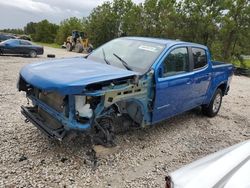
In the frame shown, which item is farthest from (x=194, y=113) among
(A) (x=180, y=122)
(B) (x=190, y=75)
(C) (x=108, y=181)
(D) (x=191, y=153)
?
(C) (x=108, y=181)

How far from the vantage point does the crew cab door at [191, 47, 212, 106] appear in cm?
639

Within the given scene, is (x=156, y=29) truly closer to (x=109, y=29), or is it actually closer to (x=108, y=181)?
(x=109, y=29)

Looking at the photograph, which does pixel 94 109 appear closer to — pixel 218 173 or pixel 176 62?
pixel 176 62

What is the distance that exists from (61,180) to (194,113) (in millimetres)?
4655

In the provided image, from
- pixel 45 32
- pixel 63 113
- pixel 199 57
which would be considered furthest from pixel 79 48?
pixel 45 32

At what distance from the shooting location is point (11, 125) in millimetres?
5664

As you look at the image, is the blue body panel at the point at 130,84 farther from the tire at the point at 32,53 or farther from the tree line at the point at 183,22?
the tree line at the point at 183,22

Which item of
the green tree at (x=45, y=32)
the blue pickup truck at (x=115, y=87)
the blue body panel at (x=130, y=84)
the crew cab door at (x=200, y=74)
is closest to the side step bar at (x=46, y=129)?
the blue pickup truck at (x=115, y=87)

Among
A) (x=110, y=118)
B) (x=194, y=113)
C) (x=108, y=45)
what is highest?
(x=108, y=45)

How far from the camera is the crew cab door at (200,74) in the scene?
21.0 feet

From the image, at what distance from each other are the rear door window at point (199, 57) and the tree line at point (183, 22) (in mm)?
18253

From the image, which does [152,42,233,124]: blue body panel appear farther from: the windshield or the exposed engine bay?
the exposed engine bay

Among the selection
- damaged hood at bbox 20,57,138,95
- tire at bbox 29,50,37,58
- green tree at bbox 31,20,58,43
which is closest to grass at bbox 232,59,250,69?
tire at bbox 29,50,37,58

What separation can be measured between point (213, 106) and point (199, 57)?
151 centimetres
